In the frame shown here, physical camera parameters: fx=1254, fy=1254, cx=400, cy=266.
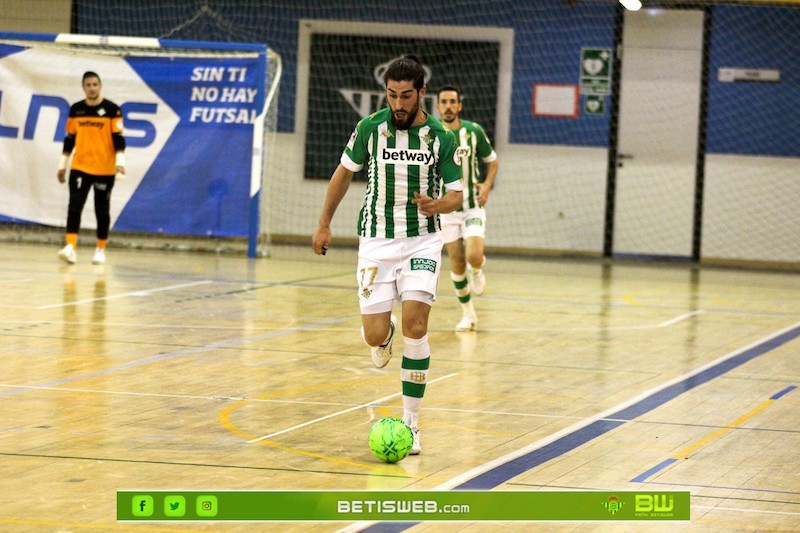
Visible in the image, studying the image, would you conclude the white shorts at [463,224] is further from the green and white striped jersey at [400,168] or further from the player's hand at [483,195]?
the green and white striped jersey at [400,168]

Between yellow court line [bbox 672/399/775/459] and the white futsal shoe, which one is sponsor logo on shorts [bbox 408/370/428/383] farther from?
the white futsal shoe

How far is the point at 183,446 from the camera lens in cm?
614

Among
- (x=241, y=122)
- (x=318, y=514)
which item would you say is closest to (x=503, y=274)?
(x=241, y=122)

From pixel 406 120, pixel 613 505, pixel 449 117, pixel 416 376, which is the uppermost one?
pixel 449 117

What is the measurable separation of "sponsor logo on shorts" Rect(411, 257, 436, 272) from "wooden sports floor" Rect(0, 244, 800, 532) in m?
0.92

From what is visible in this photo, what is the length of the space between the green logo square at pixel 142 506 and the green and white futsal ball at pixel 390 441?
55.4 inches

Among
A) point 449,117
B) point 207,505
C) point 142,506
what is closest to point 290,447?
point 207,505

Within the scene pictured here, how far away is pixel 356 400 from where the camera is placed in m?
7.64

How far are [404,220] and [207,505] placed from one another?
83.9 inches

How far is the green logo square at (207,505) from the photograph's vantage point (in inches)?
189

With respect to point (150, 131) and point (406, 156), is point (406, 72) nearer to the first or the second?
point (406, 156)

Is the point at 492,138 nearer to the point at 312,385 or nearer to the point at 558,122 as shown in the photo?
the point at 558,122

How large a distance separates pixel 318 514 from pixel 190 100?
1442 cm
